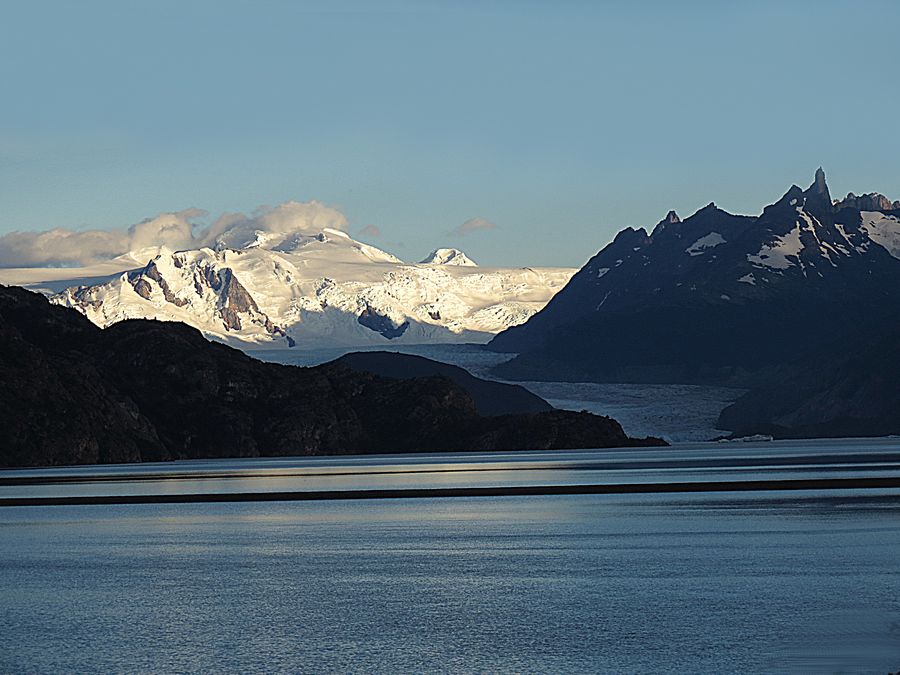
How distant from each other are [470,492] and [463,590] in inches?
2482

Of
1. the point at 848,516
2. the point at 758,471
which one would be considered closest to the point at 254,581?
the point at 848,516

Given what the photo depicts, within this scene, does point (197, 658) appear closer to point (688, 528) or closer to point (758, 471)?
point (688, 528)

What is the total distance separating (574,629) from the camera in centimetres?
3747

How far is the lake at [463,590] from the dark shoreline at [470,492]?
16.9 metres

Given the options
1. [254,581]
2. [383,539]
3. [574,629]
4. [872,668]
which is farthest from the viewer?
[383,539]

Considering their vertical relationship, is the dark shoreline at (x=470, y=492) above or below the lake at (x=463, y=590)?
below

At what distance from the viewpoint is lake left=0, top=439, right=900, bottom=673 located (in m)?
34.1

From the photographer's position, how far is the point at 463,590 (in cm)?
4544

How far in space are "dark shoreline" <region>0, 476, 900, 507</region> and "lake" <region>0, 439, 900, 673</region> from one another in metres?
16.9

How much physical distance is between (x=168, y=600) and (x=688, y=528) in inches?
1177

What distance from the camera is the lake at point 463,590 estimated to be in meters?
34.1

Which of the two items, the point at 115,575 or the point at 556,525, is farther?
the point at 556,525

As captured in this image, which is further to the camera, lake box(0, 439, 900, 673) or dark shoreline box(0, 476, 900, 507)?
dark shoreline box(0, 476, 900, 507)

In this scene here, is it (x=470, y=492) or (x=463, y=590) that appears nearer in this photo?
(x=463, y=590)
